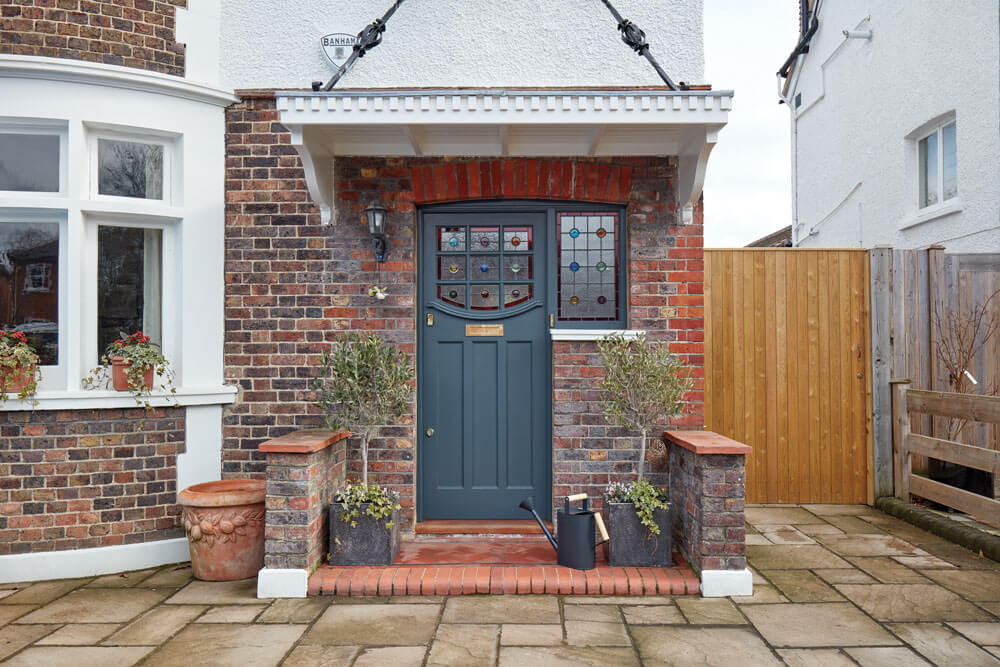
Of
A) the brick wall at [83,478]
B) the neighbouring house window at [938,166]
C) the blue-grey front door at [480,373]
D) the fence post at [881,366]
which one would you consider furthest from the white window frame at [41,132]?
the neighbouring house window at [938,166]

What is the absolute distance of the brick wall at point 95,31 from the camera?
4094mm

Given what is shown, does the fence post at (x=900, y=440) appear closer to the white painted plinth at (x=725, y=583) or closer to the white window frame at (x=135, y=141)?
the white painted plinth at (x=725, y=583)

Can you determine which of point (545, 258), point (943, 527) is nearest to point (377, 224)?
point (545, 258)

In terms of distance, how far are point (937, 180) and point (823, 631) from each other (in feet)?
20.4

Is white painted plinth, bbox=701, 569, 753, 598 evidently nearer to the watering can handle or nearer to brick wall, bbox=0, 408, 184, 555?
the watering can handle

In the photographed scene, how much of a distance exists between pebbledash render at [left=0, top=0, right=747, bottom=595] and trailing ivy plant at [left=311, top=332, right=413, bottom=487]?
33 centimetres

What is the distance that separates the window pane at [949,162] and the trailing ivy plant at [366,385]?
21.3ft

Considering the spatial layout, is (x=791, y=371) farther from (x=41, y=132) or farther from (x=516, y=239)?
(x=41, y=132)

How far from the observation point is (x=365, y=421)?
13.4 ft

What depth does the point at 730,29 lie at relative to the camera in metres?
7.18

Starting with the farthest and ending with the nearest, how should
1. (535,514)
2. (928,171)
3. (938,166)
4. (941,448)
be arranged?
(928,171) < (938,166) < (941,448) < (535,514)

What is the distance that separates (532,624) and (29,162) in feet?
13.6

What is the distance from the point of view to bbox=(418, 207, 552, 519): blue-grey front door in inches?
183

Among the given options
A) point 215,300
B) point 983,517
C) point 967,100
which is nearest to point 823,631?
point 983,517
